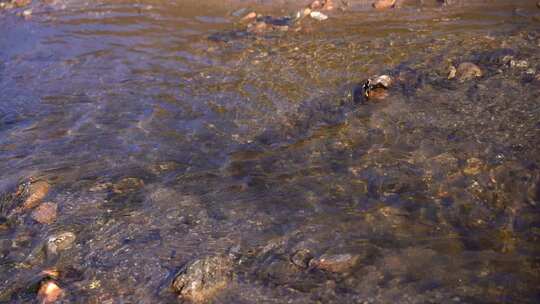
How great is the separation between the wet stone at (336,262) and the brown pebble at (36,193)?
7.12ft

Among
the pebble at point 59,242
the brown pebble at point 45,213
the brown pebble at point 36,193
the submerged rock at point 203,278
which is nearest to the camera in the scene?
the submerged rock at point 203,278

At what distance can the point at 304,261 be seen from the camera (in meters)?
2.72

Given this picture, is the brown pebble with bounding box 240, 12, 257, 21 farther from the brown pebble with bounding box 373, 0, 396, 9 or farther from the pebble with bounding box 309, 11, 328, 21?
the brown pebble with bounding box 373, 0, 396, 9

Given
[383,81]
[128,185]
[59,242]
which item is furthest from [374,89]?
[59,242]

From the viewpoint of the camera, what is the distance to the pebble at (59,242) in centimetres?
309

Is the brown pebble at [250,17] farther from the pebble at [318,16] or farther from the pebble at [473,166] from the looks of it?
the pebble at [473,166]

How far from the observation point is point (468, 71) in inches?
176

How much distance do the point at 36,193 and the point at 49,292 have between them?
121cm

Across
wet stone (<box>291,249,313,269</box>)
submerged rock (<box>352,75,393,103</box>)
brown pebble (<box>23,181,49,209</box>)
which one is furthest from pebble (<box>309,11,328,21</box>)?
wet stone (<box>291,249,313,269</box>)

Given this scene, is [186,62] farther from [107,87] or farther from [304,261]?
[304,261]

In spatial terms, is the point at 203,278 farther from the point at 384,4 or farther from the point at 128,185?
the point at 384,4

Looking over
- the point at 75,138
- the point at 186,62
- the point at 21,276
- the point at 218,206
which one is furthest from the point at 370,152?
the point at 186,62

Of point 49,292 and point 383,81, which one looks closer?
point 49,292

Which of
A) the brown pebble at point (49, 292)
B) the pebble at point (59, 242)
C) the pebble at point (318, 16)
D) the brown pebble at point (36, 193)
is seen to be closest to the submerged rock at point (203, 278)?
the brown pebble at point (49, 292)
